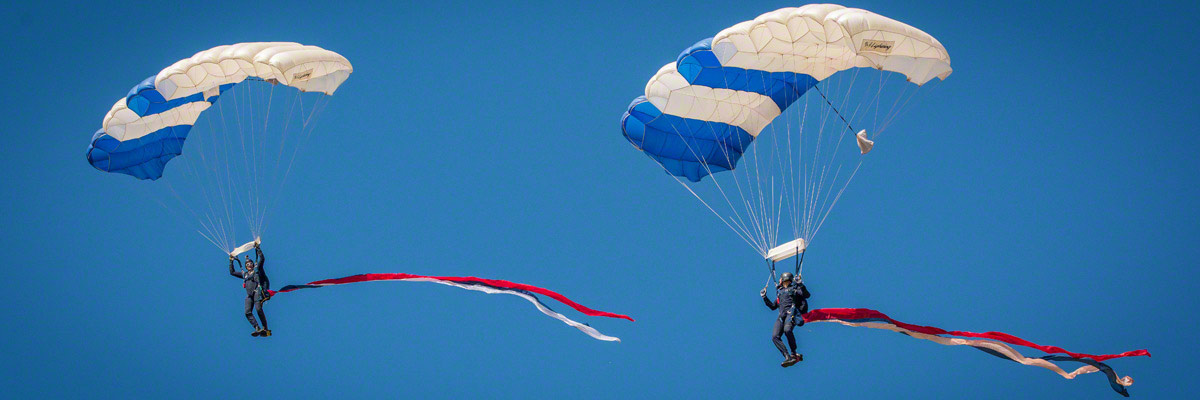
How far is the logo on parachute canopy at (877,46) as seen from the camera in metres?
12.0

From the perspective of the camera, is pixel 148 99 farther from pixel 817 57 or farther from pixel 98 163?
pixel 817 57

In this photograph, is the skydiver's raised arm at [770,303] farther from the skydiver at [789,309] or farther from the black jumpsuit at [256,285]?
the black jumpsuit at [256,285]

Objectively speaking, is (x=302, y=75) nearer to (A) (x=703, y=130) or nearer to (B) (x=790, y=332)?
(A) (x=703, y=130)

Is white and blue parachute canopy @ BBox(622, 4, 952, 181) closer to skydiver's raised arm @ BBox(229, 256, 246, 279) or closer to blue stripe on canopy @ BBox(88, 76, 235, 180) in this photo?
skydiver's raised arm @ BBox(229, 256, 246, 279)

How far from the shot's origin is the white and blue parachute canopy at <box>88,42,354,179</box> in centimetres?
1369

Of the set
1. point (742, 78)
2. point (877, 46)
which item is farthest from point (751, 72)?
point (877, 46)

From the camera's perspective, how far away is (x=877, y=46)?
12078mm

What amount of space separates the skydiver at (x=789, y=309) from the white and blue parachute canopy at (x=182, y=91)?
6128mm

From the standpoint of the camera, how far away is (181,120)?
613 inches

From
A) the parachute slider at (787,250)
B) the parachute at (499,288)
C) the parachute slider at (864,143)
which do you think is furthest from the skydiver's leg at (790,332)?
the parachute slider at (864,143)

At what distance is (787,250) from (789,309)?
0.74 meters

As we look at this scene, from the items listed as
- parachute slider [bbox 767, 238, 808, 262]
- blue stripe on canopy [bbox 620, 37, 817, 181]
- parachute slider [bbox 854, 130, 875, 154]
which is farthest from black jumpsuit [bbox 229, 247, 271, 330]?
parachute slider [bbox 854, 130, 875, 154]

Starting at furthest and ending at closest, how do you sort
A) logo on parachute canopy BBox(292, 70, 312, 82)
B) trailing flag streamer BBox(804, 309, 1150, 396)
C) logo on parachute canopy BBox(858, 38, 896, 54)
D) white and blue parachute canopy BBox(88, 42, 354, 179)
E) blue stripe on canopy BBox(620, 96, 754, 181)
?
1. blue stripe on canopy BBox(620, 96, 754, 181)
2. logo on parachute canopy BBox(292, 70, 312, 82)
3. white and blue parachute canopy BBox(88, 42, 354, 179)
4. trailing flag streamer BBox(804, 309, 1150, 396)
5. logo on parachute canopy BBox(858, 38, 896, 54)

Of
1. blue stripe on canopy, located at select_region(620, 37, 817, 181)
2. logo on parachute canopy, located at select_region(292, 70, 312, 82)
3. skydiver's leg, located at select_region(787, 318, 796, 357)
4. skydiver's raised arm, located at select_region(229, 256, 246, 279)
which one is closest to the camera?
skydiver's leg, located at select_region(787, 318, 796, 357)
